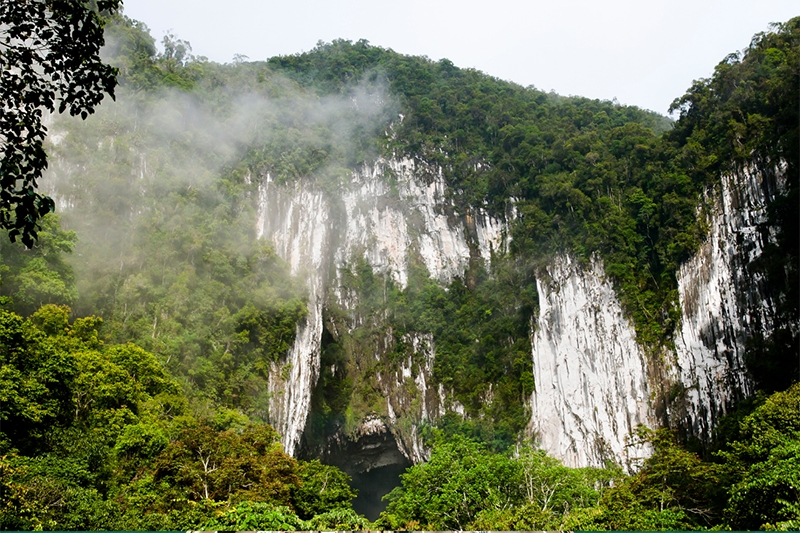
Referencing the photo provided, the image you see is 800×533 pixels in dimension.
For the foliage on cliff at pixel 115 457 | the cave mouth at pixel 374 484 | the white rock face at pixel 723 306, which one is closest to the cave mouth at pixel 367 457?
the cave mouth at pixel 374 484

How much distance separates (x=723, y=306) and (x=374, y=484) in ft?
60.3

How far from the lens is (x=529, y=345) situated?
26.9 meters

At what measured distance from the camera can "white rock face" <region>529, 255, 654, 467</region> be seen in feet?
71.4

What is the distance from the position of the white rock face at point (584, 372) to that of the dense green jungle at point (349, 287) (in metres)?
0.75

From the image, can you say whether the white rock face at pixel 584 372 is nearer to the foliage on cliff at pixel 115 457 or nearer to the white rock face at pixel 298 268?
the white rock face at pixel 298 268

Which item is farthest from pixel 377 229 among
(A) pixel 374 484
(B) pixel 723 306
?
(B) pixel 723 306

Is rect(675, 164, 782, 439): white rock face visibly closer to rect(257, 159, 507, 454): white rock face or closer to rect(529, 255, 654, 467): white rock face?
rect(529, 255, 654, 467): white rock face

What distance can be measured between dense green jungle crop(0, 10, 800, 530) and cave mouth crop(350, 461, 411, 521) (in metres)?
1.45

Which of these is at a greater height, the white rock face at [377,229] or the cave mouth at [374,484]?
→ the white rock face at [377,229]

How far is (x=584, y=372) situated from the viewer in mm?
23797

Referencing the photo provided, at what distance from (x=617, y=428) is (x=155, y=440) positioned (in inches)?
584

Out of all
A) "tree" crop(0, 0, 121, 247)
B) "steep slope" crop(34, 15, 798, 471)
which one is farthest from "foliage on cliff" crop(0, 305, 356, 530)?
"tree" crop(0, 0, 121, 247)

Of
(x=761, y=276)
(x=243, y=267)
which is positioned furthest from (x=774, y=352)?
(x=243, y=267)

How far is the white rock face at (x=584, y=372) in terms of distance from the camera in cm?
2177
